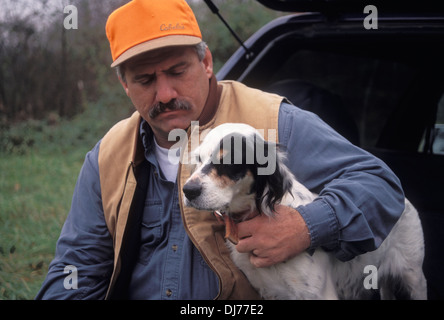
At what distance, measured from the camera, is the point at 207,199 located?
176 cm

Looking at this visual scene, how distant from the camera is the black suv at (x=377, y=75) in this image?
256 cm

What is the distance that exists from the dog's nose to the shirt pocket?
508 millimetres

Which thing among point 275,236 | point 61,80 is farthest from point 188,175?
point 61,80

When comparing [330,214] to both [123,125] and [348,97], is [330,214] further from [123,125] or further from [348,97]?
[348,97]

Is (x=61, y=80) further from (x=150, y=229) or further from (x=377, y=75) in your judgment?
(x=150, y=229)

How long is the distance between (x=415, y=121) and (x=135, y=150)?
7.95ft

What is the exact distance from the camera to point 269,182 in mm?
1896

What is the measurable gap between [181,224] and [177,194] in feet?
0.43

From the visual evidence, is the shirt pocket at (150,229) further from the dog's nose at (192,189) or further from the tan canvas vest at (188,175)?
the dog's nose at (192,189)

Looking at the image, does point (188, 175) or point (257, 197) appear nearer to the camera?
point (257, 197)

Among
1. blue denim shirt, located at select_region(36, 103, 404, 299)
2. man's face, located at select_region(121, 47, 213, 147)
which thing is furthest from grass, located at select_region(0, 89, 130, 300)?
man's face, located at select_region(121, 47, 213, 147)

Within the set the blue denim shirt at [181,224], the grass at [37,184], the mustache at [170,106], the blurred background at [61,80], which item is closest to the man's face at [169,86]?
the mustache at [170,106]

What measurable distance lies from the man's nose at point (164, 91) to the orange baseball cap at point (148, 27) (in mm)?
146

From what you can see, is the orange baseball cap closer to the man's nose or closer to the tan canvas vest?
the man's nose
